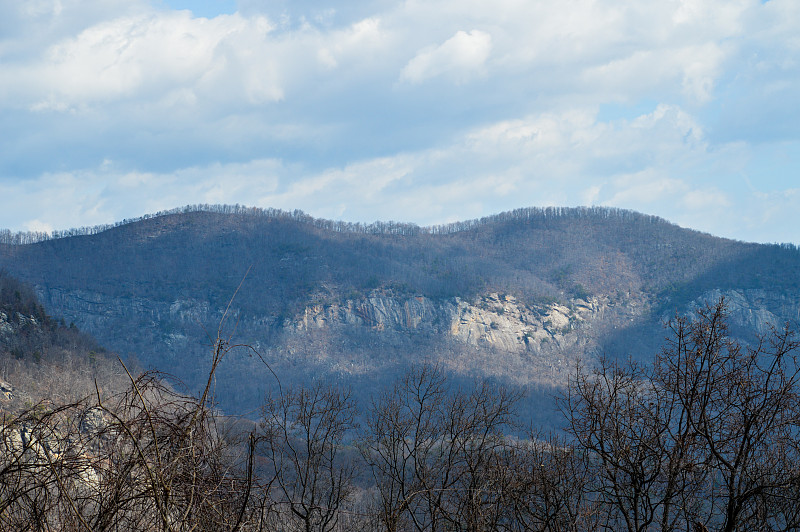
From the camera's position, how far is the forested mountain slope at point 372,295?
15600 cm

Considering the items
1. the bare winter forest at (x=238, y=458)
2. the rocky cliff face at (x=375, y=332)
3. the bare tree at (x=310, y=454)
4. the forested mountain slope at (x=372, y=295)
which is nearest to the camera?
the bare winter forest at (x=238, y=458)

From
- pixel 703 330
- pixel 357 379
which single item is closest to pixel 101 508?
pixel 703 330

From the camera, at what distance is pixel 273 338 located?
161125 mm

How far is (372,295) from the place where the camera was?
171 meters

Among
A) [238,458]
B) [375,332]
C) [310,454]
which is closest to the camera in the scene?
[238,458]

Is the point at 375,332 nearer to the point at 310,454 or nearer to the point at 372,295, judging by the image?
the point at 372,295

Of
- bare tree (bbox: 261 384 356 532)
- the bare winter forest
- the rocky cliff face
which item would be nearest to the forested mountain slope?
the rocky cliff face

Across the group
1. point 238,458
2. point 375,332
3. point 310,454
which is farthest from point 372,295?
point 238,458

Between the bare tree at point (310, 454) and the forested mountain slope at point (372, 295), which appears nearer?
the bare tree at point (310, 454)

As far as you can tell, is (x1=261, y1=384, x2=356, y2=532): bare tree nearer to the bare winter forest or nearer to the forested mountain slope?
the bare winter forest

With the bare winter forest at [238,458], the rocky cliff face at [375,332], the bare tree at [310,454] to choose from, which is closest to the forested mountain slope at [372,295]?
the rocky cliff face at [375,332]

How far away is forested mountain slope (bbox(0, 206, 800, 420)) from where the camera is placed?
156000mm

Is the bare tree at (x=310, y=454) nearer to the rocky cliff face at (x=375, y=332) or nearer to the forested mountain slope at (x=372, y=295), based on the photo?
the rocky cliff face at (x=375, y=332)

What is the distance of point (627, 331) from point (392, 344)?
5710cm
